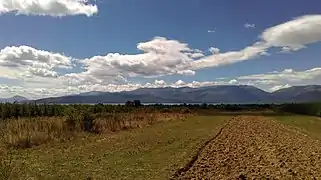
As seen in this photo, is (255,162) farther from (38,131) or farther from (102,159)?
(38,131)

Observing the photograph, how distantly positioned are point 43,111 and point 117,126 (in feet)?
56.1

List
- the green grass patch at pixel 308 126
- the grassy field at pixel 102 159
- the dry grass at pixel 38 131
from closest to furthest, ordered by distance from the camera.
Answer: the grassy field at pixel 102 159, the dry grass at pixel 38 131, the green grass patch at pixel 308 126

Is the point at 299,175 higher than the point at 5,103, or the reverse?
the point at 5,103

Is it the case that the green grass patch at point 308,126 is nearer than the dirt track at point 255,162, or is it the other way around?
the dirt track at point 255,162

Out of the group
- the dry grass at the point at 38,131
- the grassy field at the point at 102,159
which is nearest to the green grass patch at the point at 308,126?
the grassy field at the point at 102,159

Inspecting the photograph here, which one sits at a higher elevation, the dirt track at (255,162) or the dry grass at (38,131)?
the dry grass at (38,131)

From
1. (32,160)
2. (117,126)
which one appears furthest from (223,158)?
(117,126)

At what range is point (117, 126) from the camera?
41875 millimetres

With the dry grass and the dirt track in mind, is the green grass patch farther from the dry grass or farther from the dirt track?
the dry grass

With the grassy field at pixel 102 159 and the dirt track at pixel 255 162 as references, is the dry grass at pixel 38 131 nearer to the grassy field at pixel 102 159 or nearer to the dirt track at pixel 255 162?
the grassy field at pixel 102 159

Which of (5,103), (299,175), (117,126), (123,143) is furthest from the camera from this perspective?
(5,103)

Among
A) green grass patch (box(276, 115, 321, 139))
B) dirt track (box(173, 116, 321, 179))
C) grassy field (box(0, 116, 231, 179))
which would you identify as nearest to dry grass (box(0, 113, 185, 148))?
grassy field (box(0, 116, 231, 179))

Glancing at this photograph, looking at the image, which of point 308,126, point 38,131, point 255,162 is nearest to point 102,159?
point 255,162

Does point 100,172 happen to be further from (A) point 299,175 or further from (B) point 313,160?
(B) point 313,160
